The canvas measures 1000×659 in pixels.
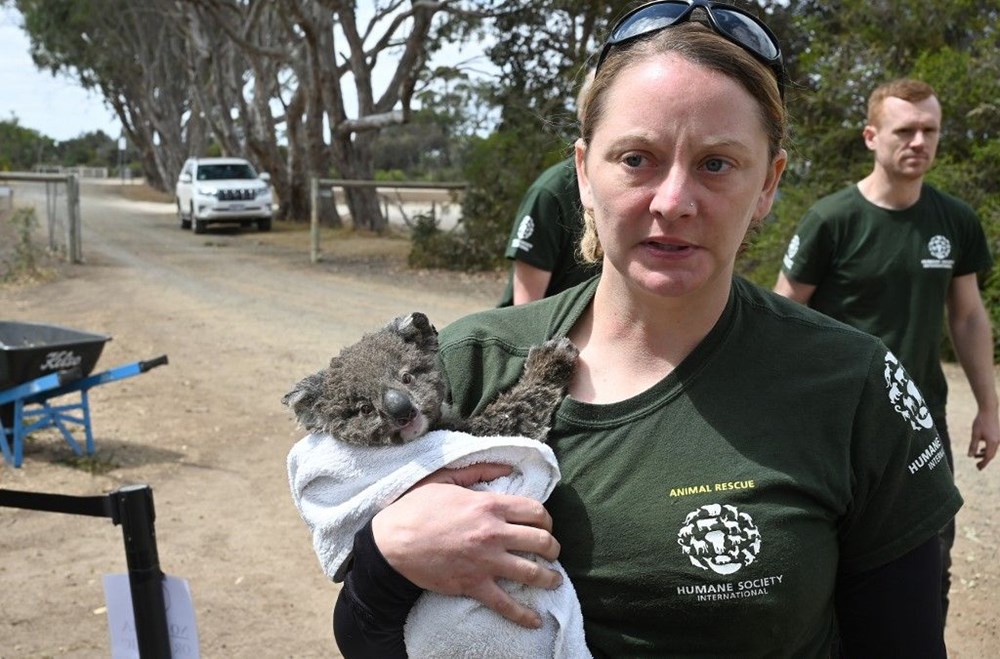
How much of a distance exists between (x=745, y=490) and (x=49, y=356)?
Answer: 6104mm

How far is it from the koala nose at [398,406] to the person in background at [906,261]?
124 inches

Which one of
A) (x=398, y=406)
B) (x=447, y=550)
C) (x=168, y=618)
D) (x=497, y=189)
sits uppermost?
(x=398, y=406)

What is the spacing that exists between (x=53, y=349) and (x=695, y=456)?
19.7 feet

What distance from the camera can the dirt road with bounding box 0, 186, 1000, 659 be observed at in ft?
16.8

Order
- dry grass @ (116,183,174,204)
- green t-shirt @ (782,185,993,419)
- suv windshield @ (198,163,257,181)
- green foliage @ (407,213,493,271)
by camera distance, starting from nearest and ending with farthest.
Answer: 1. green t-shirt @ (782,185,993,419)
2. green foliage @ (407,213,493,271)
3. suv windshield @ (198,163,257,181)
4. dry grass @ (116,183,174,204)

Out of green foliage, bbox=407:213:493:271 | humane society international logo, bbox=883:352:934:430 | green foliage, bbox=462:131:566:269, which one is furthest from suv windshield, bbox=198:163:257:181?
humane society international logo, bbox=883:352:934:430

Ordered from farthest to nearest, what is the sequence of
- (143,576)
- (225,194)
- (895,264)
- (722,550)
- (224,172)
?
(224,172), (225,194), (895,264), (143,576), (722,550)

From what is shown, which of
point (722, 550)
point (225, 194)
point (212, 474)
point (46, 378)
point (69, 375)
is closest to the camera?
point (722, 550)

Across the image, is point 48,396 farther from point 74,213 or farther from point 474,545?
point 74,213

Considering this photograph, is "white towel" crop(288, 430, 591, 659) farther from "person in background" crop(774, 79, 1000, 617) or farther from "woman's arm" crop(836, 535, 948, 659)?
"person in background" crop(774, 79, 1000, 617)

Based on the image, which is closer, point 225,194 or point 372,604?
point 372,604

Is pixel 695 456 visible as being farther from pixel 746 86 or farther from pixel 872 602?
pixel 746 86

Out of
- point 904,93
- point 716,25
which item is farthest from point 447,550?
point 904,93

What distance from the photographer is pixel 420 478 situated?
1.80 meters
